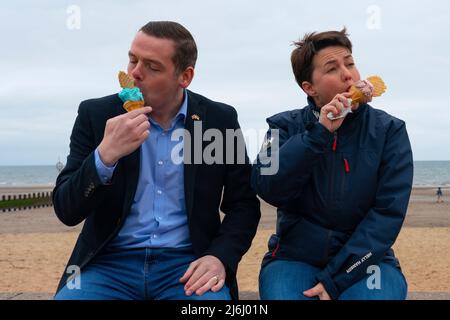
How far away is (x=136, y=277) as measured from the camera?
9.95 feet

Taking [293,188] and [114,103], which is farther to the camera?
[114,103]

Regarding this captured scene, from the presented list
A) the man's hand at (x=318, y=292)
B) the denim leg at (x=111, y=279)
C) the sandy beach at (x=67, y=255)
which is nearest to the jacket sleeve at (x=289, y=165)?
the man's hand at (x=318, y=292)

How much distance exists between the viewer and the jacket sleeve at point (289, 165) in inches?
118

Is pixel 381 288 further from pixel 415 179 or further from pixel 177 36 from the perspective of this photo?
pixel 415 179

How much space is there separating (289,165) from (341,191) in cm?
36

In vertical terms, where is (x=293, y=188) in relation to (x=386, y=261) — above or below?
above

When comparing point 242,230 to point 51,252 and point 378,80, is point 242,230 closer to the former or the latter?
point 378,80

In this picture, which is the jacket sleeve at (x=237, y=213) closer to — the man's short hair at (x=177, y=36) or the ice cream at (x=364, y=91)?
the man's short hair at (x=177, y=36)

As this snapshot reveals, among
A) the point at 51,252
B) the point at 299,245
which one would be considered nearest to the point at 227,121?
the point at 299,245

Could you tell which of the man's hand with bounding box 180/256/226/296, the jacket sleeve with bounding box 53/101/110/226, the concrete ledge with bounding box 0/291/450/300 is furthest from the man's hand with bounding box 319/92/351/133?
the concrete ledge with bounding box 0/291/450/300

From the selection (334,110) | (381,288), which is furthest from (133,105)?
(381,288)

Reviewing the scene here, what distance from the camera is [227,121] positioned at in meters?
3.47
